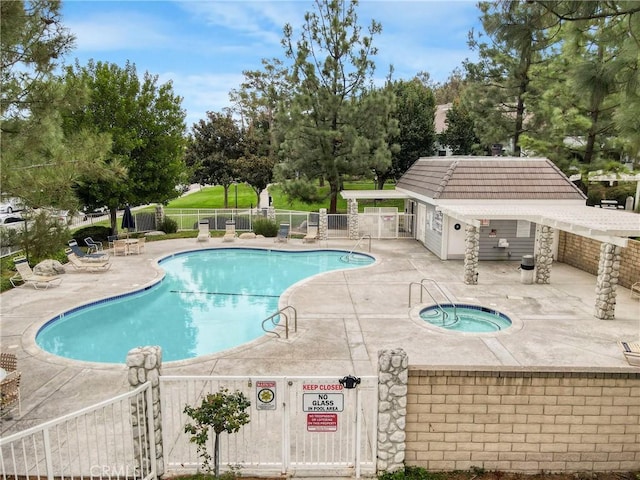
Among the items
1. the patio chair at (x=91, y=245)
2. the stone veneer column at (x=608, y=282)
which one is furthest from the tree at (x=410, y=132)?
the stone veneer column at (x=608, y=282)

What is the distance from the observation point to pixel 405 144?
33.7m

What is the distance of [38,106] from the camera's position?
9.33m

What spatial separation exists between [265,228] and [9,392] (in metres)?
18.0

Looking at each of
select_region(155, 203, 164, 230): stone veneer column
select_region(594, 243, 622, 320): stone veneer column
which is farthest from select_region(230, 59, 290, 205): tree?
select_region(594, 243, 622, 320): stone veneer column

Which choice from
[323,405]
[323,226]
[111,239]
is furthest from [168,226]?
[323,405]

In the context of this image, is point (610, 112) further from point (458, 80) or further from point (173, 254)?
point (458, 80)

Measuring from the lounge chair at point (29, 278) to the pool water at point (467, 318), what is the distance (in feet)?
40.9

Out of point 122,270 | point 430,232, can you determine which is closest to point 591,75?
point 430,232

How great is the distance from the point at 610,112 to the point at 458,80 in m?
63.2

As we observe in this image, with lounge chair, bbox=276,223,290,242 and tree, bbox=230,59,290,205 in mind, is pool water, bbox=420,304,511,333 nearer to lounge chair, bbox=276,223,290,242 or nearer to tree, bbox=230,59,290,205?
lounge chair, bbox=276,223,290,242

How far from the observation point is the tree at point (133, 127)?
21805 millimetres

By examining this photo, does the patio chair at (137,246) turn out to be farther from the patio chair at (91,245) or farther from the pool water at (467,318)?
the pool water at (467,318)

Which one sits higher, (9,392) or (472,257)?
(472,257)

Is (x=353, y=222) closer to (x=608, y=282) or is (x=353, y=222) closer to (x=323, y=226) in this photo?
(x=323, y=226)
